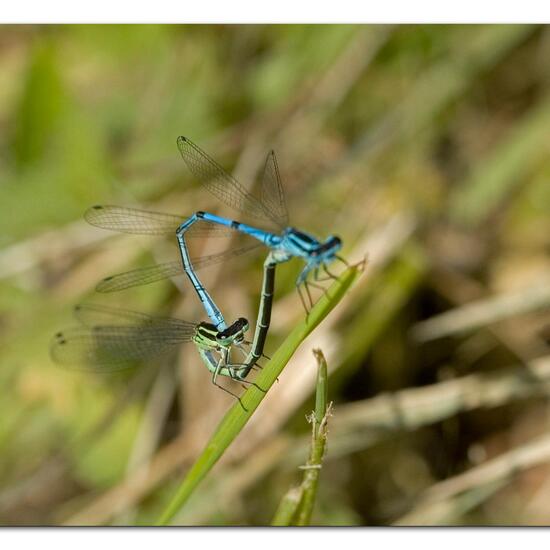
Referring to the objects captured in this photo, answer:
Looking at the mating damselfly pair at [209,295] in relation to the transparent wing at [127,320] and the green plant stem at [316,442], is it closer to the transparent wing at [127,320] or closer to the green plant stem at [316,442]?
the transparent wing at [127,320]

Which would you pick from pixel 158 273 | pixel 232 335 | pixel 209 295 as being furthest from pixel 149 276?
pixel 232 335

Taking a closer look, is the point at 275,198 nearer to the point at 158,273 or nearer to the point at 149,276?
the point at 158,273

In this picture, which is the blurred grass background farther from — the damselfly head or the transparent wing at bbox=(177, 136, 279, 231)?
the damselfly head

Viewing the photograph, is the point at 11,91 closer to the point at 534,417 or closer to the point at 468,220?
the point at 468,220

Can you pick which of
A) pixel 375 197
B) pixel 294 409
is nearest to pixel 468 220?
pixel 375 197

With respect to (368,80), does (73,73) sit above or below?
above

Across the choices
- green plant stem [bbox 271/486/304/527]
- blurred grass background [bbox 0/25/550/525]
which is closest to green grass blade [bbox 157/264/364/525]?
green plant stem [bbox 271/486/304/527]
